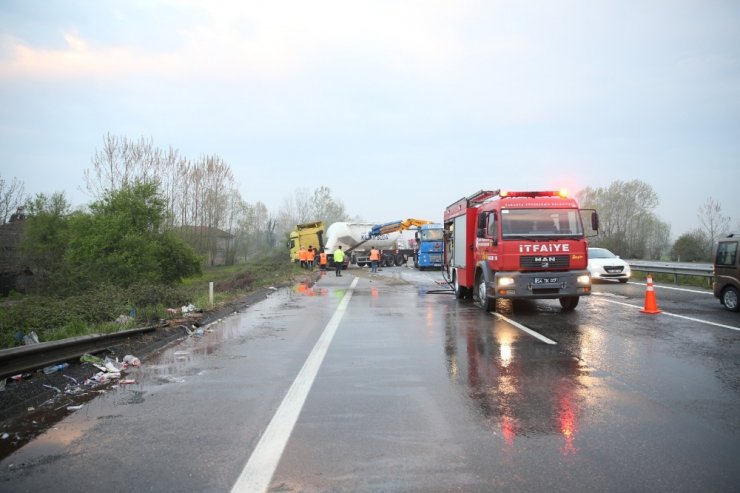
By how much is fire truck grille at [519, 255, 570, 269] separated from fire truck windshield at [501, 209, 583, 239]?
21.1 inches

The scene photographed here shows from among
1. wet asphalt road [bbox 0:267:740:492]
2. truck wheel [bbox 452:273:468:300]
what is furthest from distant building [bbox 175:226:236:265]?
wet asphalt road [bbox 0:267:740:492]

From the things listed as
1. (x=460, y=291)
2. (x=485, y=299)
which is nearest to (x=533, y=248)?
(x=485, y=299)

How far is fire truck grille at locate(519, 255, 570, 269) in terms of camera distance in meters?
11.9

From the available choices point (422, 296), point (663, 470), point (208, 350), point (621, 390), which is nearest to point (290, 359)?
point (208, 350)

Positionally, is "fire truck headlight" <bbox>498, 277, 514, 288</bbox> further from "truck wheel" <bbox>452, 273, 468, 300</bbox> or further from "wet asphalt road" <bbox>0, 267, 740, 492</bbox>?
"truck wheel" <bbox>452, 273, 468, 300</bbox>

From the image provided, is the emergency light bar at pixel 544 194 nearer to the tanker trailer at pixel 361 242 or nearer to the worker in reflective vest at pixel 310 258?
the worker in reflective vest at pixel 310 258

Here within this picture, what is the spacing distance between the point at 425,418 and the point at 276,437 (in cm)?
140

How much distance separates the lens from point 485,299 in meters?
12.9

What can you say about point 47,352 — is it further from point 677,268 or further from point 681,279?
point 681,279

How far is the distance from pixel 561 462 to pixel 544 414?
45.7 inches

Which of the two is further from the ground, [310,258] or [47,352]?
[310,258]

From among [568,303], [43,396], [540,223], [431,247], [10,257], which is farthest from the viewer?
[10,257]

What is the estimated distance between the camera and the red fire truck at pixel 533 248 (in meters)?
11.9

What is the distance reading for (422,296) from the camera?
57.7 ft
